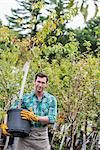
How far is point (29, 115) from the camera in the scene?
3.86 m

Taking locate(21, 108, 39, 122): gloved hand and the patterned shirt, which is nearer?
locate(21, 108, 39, 122): gloved hand

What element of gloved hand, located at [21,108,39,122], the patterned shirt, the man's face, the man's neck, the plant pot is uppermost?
the man's face

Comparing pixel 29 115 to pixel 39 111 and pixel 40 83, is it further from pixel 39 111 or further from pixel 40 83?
pixel 40 83

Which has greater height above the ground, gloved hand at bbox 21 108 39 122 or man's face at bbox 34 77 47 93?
man's face at bbox 34 77 47 93

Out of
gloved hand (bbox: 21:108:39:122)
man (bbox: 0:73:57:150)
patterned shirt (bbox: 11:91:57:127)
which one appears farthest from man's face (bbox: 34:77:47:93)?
gloved hand (bbox: 21:108:39:122)

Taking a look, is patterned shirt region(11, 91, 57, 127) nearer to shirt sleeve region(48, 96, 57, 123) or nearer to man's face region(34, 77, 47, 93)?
shirt sleeve region(48, 96, 57, 123)

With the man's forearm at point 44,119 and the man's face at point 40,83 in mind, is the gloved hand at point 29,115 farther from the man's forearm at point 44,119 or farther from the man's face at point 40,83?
the man's face at point 40,83

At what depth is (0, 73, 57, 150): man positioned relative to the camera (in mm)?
3932

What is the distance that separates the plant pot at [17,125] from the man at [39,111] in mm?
53

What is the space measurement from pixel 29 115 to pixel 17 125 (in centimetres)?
18

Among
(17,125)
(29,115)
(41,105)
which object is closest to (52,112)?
(41,105)

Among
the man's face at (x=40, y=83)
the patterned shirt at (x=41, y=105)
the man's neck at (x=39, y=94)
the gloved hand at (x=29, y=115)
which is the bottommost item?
the gloved hand at (x=29, y=115)

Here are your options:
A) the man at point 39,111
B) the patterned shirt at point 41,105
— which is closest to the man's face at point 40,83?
the man at point 39,111

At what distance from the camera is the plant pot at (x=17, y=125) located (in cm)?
391
